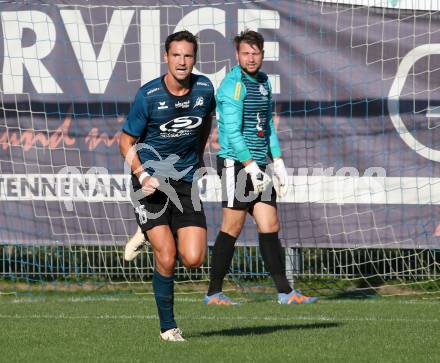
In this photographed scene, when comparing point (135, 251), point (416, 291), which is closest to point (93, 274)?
point (135, 251)

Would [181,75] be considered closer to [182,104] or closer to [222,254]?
[182,104]

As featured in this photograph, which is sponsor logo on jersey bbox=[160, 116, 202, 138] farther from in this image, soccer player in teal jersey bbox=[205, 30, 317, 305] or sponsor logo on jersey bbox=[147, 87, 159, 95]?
soccer player in teal jersey bbox=[205, 30, 317, 305]

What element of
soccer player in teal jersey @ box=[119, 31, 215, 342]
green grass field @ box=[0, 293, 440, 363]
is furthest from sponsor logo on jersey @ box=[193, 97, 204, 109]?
green grass field @ box=[0, 293, 440, 363]

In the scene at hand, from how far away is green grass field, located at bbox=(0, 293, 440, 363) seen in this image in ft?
21.3

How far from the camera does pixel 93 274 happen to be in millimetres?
11352

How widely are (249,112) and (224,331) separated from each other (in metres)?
2.38

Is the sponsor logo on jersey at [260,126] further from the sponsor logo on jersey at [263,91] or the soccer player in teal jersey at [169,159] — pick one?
the soccer player in teal jersey at [169,159]

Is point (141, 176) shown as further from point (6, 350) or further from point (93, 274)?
point (93, 274)

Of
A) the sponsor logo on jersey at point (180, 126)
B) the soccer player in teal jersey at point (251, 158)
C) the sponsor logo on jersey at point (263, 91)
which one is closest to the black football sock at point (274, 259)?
the soccer player in teal jersey at point (251, 158)

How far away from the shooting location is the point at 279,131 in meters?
10.9

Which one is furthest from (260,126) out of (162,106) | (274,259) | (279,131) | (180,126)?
(162,106)

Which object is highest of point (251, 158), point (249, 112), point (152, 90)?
point (152, 90)

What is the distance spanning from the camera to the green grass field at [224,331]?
6484mm

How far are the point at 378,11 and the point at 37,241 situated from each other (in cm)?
410
